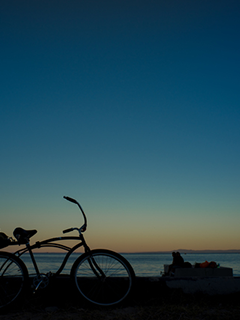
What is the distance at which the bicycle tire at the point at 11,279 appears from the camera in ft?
13.4

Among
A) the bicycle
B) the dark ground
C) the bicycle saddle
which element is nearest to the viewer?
the dark ground

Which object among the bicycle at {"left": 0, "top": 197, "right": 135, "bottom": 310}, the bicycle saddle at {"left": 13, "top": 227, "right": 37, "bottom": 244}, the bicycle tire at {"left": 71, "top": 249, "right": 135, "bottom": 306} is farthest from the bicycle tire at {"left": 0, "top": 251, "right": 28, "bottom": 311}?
the bicycle tire at {"left": 71, "top": 249, "right": 135, "bottom": 306}

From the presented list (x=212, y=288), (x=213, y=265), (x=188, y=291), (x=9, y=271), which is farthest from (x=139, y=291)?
(x=213, y=265)

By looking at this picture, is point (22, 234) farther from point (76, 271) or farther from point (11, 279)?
point (76, 271)

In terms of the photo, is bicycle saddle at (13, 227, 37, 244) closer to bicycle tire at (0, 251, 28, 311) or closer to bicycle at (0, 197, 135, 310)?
bicycle at (0, 197, 135, 310)

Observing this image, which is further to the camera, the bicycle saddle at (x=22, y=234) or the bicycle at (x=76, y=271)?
the bicycle saddle at (x=22, y=234)

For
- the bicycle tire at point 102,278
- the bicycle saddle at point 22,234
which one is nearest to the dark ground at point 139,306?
the bicycle tire at point 102,278

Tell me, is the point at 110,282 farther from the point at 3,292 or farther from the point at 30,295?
the point at 3,292

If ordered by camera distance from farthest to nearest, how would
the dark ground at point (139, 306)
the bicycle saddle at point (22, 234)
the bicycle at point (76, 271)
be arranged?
the bicycle saddle at point (22, 234) → the bicycle at point (76, 271) → the dark ground at point (139, 306)

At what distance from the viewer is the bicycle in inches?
160

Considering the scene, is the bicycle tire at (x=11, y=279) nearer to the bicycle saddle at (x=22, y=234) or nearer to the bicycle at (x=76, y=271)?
the bicycle at (x=76, y=271)

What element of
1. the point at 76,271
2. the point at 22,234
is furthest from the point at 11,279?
the point at 76,271

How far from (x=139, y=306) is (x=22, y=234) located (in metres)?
2.11

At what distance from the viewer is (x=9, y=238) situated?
4.26 meters
